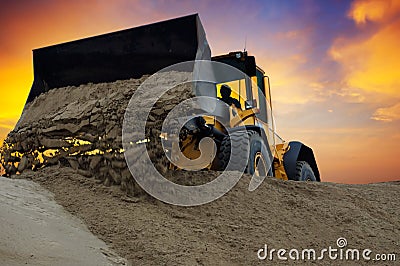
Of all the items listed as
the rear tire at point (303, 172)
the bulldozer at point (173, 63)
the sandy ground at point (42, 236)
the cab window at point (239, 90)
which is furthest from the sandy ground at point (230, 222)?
the rear tire at point (303, 172)

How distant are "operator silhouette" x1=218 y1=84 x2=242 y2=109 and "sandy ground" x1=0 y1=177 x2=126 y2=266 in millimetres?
2985

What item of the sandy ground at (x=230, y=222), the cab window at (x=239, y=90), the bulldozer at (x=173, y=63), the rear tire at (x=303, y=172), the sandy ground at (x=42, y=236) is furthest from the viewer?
the rear tire at (x=303, y=172)

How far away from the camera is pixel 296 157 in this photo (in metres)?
7.28

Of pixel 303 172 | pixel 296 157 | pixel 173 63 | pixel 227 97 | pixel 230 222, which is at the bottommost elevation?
pixel 230 222

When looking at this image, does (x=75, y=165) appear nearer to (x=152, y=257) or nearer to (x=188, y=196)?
(x=188, y=196)

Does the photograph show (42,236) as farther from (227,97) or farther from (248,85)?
(248,85)

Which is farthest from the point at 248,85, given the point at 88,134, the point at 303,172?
the point at 88,134

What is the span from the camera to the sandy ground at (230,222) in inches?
135

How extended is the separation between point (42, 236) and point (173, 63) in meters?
2.79

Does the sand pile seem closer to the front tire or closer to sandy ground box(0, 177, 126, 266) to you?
sandy ground box(0, 177, 126, 266)

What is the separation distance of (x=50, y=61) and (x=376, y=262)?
16.5 feet

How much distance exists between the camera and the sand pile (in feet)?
14.1

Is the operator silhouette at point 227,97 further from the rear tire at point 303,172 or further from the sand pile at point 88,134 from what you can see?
the rear tire at point 303,172

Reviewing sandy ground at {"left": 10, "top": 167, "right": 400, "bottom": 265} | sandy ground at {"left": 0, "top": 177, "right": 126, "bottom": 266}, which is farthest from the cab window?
sandy ground at {"left": 0, "top": 177, "right": 126, "bottom": 266}
